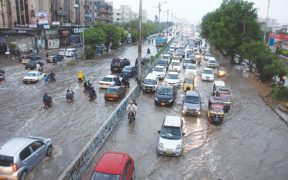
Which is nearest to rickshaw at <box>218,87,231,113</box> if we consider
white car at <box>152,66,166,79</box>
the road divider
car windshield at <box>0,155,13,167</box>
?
the road divider

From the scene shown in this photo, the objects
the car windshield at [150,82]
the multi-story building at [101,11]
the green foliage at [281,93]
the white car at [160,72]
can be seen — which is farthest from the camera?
the multi-story building at [101,11]

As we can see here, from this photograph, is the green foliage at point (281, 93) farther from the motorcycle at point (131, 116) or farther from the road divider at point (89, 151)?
the road divider at point (89, 151)

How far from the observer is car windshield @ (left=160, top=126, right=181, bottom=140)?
16.1 metres

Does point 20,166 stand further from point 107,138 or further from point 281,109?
point 281,109

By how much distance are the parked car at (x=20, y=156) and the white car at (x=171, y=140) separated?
19.9 feet

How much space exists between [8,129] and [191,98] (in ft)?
45.0

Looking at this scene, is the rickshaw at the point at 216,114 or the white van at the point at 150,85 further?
the white van at the point at 150,85

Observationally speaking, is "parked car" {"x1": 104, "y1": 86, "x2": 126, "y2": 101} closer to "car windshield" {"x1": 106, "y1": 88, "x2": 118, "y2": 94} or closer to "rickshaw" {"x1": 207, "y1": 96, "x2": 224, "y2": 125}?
"car windshield" {"x1": 106, "y1": 88, "x2": 118, "y2": 94}

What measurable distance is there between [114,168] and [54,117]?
1136 centimetres

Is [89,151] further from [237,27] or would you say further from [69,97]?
Result: [237,27]

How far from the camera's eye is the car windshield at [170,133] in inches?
635

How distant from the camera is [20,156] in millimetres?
12438

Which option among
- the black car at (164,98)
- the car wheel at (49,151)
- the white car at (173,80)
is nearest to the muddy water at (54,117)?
the car wheel at (49,151)

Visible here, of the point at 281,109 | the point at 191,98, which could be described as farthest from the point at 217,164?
the point at 281,109
